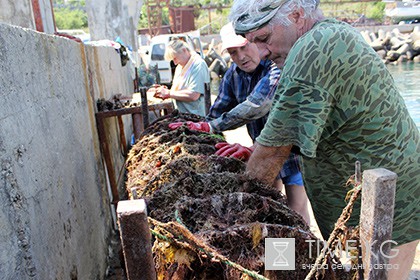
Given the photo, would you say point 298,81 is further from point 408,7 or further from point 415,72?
point 408,7

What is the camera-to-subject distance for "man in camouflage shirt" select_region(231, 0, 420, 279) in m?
1.63

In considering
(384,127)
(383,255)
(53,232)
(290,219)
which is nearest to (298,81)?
(384,127)

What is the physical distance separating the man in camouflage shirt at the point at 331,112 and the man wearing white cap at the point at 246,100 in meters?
0.67

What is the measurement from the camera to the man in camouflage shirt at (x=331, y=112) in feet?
5.35

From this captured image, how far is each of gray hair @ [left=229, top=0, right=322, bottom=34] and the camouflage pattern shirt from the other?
0.36 ft

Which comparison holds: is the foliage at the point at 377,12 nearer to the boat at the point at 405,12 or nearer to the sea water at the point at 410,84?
the boat at the point at 405,12

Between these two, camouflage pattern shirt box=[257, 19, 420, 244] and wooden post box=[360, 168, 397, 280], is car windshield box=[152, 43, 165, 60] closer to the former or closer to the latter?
camouflage pattern shirt box=[257, 19, 420, 244]

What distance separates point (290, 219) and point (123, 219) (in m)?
0.88

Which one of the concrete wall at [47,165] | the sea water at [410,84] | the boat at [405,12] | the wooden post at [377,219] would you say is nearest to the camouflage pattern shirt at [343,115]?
the wooden post at [377,219]

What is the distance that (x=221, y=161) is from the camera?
2.43m

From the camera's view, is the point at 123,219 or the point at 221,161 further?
the point at 221,161

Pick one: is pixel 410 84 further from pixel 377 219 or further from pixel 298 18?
pixel 377 219

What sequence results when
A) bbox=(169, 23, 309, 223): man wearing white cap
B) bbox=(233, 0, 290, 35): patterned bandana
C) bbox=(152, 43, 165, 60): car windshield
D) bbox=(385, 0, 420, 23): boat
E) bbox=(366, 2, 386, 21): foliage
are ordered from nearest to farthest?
bbox=(233, 0, 290, 35): patterned bandana < bbox=(169, 23, 309, 223): man wearing white cap < bbox=(152, 43, 165, 60): car windshield < bbox=(385, 0, 420, 23): boat < bbox=(366, 2, 386, 21): foliage

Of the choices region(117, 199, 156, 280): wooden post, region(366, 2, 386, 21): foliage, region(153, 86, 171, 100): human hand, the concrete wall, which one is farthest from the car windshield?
region(366, 2, 386, 21): foliage
